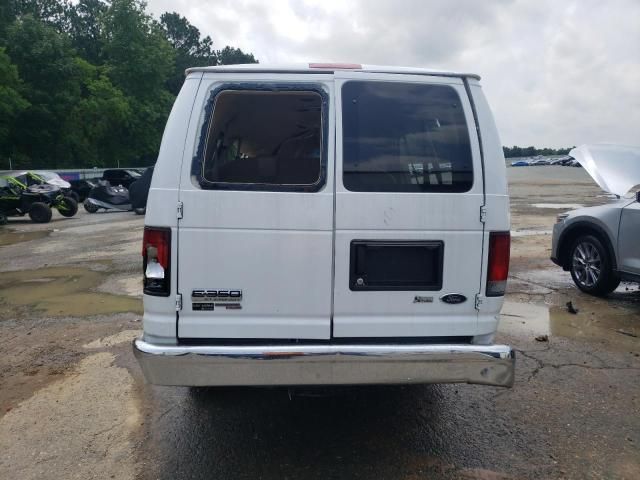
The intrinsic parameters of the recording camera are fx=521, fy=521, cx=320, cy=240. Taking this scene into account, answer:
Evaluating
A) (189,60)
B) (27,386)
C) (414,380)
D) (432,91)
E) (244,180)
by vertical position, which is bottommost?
(27,386)

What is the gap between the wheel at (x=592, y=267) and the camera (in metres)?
6.75

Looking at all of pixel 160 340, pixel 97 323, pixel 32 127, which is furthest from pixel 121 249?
pixel 32 127

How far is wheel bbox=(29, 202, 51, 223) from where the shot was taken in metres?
16.8

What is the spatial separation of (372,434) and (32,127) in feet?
128

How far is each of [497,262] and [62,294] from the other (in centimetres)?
648

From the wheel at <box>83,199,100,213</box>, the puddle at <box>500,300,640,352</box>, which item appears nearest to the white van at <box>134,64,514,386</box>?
the puddle at <box>500,300,640,352</box>

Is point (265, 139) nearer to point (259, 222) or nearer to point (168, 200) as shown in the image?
point (259, 222)

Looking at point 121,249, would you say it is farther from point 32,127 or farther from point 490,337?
point 32,127

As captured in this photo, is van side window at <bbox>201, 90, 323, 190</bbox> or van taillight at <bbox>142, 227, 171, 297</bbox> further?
van side window at <bbox>201, 90, 323, 190</bbox>

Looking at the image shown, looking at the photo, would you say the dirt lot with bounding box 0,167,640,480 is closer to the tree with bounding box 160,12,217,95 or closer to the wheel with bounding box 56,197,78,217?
the wheel with bounding box 56,197,78,217

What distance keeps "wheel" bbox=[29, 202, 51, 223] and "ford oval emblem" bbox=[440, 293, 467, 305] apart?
16764 millimetres

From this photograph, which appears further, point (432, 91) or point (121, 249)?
point (121, 249)

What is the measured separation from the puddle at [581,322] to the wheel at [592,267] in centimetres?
23

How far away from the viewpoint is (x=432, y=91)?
125 inches
